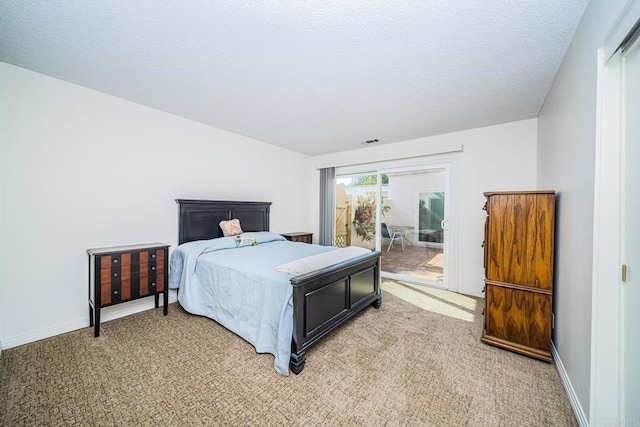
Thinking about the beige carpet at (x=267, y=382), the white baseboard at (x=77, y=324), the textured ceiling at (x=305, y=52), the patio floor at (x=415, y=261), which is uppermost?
the textured ceiling at (x=305, y=52)

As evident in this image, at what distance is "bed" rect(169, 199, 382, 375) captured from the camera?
1.87 meters

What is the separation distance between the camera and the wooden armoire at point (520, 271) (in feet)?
6.63

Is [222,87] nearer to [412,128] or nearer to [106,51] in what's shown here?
[106,51]

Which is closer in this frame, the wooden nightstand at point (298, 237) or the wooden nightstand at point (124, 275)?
the wooden nightstand at point (124, 275)

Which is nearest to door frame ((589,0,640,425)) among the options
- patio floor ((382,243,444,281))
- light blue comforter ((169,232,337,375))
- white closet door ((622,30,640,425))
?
white closet door ((622,30,640,425))

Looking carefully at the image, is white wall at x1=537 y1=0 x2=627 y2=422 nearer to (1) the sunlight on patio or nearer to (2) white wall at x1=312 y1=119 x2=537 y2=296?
(1) the sunlight on patio

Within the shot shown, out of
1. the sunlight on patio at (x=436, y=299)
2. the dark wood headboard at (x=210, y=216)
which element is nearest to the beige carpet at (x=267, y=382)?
the sunlight on patio at (x=436, y=299)

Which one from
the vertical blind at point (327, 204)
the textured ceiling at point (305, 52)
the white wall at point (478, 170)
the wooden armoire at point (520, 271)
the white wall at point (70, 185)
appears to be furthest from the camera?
the vertical blind at point (327, 204)

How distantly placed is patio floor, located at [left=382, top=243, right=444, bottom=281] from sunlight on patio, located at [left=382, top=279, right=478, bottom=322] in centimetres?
30

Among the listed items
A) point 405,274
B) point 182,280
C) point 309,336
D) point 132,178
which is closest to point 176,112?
point 132,178

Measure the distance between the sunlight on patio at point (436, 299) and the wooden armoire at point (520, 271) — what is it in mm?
627

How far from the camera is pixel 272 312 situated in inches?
77.5

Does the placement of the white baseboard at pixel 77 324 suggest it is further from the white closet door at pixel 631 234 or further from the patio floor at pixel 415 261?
the white closet door at pixel 631 234

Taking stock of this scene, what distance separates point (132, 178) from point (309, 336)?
2673mm
